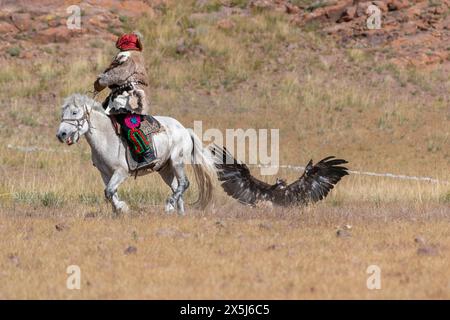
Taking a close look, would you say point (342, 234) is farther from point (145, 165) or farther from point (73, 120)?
point (73, 120)

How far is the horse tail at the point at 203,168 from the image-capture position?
12477mm

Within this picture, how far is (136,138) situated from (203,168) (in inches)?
55.7

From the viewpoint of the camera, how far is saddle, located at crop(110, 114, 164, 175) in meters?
11.4

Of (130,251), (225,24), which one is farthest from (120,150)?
(225,24)

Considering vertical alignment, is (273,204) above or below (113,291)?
above

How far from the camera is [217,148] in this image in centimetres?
1345

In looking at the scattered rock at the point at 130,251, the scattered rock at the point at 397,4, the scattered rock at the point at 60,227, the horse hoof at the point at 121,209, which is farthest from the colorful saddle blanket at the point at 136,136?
the scattered rock at the point at 397,4

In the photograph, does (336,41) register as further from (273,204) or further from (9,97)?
(273,204)

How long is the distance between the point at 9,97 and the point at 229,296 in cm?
1922

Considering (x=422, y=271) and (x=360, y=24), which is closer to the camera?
(x=422, y=271)

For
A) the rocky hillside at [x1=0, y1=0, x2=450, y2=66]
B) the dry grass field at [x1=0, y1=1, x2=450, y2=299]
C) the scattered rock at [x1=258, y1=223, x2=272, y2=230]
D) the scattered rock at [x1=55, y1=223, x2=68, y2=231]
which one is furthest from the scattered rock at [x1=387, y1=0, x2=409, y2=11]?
the scattered rock at [x1=55, y1=223, x2=68, y2=231]

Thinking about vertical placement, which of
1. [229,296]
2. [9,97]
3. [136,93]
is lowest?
[229,296]

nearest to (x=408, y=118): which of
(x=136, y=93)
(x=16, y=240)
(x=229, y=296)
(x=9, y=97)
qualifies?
(x=9, y=97)

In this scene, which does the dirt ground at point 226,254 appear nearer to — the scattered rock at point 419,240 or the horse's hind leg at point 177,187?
the scattered rock at point 419,240
